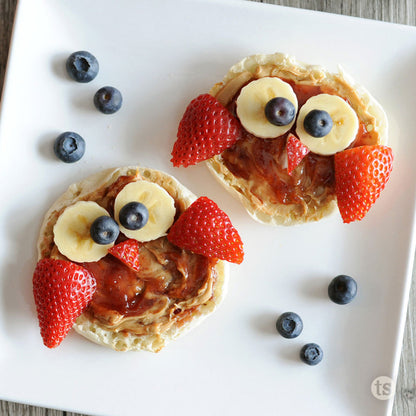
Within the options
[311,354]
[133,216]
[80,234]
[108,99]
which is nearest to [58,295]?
[80,234]

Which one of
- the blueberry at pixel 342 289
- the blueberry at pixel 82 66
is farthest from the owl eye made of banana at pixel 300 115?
the blueberry at pixel 82 66

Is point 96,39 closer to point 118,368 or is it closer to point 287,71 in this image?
point 287,71

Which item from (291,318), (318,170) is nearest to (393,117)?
(318,170)

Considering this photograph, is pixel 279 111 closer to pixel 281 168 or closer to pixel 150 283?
pixel 281 168

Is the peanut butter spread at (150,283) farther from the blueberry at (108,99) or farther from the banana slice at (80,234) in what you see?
the blueberry at (108,99)

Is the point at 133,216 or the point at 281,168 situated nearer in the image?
the point at 133,216
